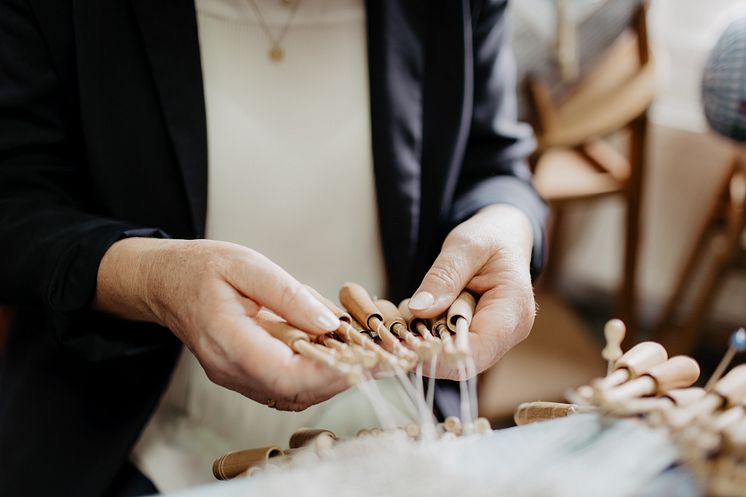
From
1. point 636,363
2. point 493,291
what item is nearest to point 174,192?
point 493,291

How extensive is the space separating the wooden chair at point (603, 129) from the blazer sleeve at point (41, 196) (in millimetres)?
977

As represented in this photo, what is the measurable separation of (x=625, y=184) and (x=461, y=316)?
1.04 meters

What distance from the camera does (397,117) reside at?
82cm

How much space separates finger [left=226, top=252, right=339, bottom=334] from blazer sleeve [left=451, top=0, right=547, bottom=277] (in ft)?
1.06

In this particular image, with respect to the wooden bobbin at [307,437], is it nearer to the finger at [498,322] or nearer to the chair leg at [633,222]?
the finger at [498,322]

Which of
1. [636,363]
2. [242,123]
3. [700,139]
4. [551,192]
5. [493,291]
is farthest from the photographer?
[700,139]

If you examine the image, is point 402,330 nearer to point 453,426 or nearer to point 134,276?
point 453,426

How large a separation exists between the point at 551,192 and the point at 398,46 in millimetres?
774

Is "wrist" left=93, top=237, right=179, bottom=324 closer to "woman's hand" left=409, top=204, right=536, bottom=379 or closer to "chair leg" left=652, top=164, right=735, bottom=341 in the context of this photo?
"woman's hand" left=409, top=204, right=536, bottom=379

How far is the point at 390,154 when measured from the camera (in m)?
0.81

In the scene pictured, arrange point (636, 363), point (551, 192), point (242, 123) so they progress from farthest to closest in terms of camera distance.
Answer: point (551, 192)
point (242, 123)
point (636, 363)

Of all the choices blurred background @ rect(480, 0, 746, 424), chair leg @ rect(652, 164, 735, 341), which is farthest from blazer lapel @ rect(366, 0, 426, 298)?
chair leg @ rect(652, 164, 735, 341)

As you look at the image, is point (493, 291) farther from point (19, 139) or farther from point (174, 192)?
point (19, 139)

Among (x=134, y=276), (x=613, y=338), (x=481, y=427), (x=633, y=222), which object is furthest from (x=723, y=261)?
(x=134, y=276)
